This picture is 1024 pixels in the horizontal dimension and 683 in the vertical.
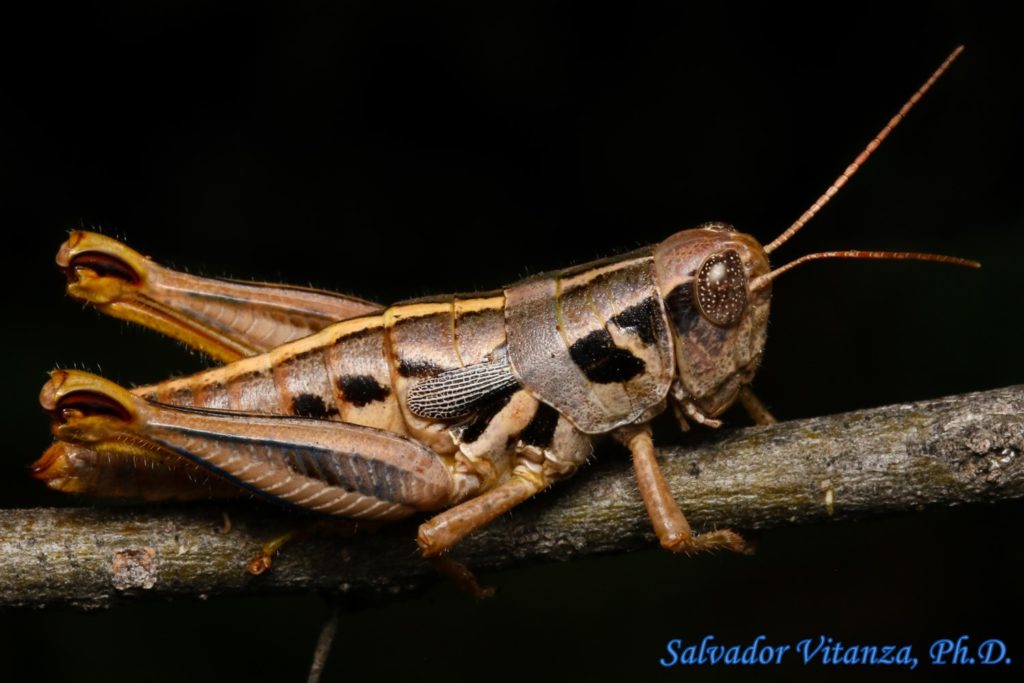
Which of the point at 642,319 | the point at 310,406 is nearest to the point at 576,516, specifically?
the point at 642,319

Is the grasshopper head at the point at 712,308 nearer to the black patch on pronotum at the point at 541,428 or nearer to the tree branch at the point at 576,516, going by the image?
the tree branch at the point at 576,516

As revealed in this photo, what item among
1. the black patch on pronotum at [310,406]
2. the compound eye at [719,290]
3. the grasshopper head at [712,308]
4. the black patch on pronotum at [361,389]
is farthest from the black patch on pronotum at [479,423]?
the compound eye at [719,290]

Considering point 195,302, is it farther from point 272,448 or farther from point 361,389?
point 272,448

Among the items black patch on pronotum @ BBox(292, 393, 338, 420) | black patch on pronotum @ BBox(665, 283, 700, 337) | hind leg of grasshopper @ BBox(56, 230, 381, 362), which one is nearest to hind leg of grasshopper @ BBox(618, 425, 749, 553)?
black patch on pronotum @ BBox(665, 283, 700, 337)

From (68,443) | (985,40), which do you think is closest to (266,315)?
(68,443)

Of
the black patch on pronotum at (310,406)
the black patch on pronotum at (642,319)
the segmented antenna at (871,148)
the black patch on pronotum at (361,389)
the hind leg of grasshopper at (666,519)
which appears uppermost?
the segmented antenna at (871,148)

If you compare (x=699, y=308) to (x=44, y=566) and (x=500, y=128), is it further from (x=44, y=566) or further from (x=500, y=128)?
(x=500, y=128)
